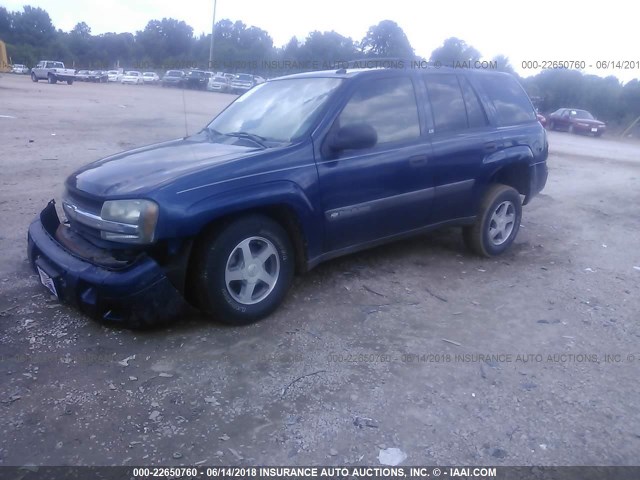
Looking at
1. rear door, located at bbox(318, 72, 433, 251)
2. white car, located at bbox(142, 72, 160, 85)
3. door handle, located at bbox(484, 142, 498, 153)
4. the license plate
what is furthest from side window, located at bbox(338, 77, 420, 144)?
white car, located at bbox(142, 72, 160, 85)

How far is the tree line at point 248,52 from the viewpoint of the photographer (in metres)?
25.0

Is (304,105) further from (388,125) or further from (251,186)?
(251,186)

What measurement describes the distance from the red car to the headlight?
28.2m

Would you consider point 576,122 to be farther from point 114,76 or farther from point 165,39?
point 114,76

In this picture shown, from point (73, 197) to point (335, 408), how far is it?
7.73 feet

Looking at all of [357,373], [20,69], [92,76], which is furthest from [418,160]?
[20,69]

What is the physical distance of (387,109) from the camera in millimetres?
4707

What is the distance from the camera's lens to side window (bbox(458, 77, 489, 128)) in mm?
5343

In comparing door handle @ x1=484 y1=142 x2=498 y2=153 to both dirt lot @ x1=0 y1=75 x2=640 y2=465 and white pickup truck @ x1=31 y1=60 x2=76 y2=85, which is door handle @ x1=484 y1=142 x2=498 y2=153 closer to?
dirt lot @ x1=0 y1=75 x2=640 y2=465

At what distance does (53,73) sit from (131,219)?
43980 mm

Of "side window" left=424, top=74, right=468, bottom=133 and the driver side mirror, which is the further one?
"side window" left=424, top=74, right=468, bottom=133

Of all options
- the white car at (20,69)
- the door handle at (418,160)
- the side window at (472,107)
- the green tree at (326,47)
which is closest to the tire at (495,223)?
the side window at (472,107)

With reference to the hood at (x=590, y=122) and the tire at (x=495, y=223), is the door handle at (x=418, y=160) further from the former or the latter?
the hood at (x=590, y=122)

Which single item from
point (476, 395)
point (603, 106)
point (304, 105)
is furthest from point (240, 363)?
point (603, 106)
